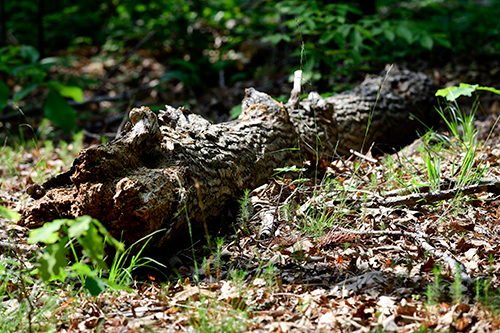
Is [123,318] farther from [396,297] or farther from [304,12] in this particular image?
[304,12]

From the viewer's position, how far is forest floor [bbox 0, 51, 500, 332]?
6.17 ft

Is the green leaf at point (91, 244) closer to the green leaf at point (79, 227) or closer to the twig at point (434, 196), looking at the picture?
the green leaf at point (79, 227)

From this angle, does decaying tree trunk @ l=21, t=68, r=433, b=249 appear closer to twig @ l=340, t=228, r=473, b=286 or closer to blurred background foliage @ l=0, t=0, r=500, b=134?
twig @ l=340, t=228, r=473, b=286

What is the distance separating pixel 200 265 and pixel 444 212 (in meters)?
1.73

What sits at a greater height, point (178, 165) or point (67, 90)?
A: point (67, 90)

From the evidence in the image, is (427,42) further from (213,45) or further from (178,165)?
(213,45)

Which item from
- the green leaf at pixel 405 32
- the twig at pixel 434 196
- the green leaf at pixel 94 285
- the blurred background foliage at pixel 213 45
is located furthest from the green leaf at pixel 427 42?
the green leaf at pixel 94 285

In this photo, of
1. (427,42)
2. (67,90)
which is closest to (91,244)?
(67,90)

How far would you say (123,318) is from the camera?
2.00 m

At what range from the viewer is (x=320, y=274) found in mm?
2281

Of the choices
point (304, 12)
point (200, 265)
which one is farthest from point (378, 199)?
point (304, 12)

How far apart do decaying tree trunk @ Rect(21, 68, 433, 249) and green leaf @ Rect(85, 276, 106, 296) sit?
522 millimetres

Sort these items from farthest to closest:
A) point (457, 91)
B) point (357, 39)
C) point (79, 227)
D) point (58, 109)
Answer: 1. point (357, 39)
2. point (457, 91)
3. point (58, 109)
4. point (79, 227)

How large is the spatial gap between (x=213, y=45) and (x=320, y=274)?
7142 mm
